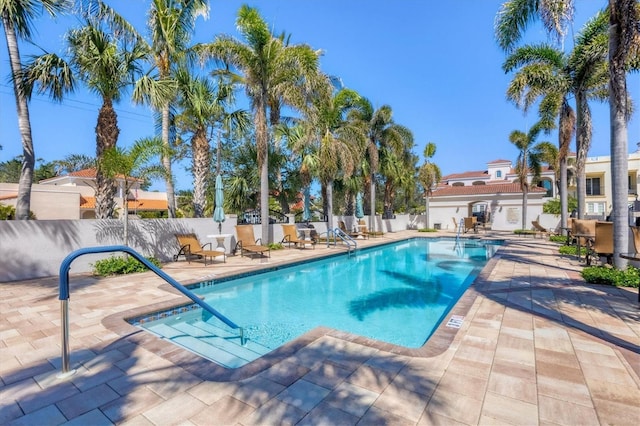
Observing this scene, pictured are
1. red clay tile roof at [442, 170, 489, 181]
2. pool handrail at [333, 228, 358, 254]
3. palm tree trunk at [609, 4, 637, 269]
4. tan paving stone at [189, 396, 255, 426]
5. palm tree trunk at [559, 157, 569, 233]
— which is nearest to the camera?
tan paving stone at [189, 396, 255, 426]

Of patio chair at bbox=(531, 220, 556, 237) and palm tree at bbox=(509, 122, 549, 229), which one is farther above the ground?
palm tree at bbox=(509, 122, 549, 229)

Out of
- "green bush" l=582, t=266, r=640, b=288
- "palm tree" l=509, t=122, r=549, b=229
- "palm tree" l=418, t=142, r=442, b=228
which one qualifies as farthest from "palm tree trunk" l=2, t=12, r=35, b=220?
"palm tree" l=509, t=122, r=549, b=229

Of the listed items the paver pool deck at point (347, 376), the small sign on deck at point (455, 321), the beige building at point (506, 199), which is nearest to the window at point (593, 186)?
the beige building at point (506, 199)

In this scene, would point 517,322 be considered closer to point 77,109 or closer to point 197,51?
point 197,51

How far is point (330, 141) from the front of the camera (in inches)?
605

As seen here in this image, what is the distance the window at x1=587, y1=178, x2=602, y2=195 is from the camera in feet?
114

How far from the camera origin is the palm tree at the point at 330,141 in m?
15.3

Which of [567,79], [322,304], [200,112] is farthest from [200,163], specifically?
[567,79]

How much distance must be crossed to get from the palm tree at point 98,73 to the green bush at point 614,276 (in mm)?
12515

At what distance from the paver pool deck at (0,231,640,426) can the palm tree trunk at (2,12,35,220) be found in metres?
4.39

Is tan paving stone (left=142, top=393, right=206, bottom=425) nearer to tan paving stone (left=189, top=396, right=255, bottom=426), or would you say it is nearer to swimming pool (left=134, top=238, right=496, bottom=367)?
tan paving stone (left=189, top=396, right=255, bottom=426)

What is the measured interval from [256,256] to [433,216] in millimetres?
21844

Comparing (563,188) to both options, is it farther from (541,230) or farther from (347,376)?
(347,376)

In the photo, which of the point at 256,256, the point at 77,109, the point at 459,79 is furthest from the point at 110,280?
the point at 77,109
